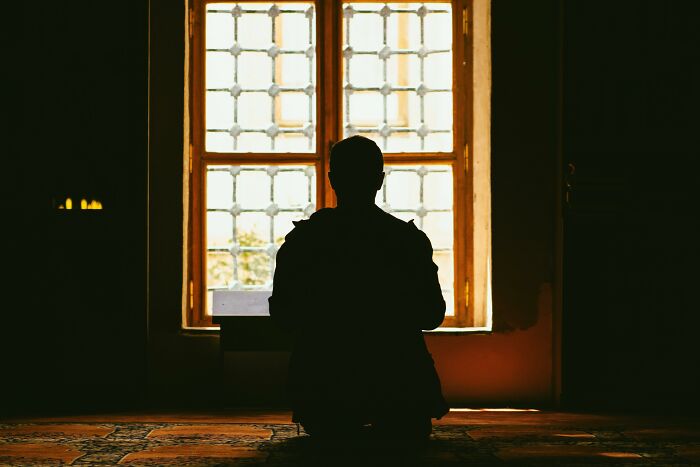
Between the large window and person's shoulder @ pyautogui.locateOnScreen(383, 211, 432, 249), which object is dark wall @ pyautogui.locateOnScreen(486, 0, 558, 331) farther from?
person's shoulder @ pyautogui.locateOnScreen(383, 211, 432, 249)

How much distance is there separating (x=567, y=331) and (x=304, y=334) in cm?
191

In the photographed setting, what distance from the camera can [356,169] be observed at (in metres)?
2.93

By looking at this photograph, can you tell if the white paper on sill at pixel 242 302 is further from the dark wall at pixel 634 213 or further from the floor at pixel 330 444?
the dark wall at pixel 634 213

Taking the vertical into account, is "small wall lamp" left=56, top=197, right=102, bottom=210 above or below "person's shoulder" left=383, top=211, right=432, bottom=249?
above

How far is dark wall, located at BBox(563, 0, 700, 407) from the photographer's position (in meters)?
4.36

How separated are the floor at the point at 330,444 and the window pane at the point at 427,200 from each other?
1068 mm

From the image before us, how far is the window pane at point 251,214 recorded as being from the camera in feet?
16.2

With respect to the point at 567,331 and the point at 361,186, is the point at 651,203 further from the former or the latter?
the point at 361,186

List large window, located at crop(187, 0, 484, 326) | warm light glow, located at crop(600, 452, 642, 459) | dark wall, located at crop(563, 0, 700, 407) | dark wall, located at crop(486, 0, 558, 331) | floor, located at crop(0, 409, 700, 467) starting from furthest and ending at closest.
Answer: large window, located at crop(187, 0, 484, 326), dark wall, located at crop(486, 0, 558, 331), dark wall, located at crop(563, 0, 700, 407), warm light glow, located at crop(600, 452, 642, 459), floor, located at crop(0, 409, 700, 467)

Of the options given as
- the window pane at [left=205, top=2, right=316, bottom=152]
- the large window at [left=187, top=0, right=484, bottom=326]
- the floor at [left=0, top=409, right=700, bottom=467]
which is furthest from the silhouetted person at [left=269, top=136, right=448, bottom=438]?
the window pane at [left=205, top=2, right=316, bottom=152]

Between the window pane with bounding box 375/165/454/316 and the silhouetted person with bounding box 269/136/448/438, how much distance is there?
2.03m

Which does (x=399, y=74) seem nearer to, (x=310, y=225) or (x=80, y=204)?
(x=80, y=204)

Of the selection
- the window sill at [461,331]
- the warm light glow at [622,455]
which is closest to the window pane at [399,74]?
the window sill at [461,331]

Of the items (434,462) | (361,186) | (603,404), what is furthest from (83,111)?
(603,404)
